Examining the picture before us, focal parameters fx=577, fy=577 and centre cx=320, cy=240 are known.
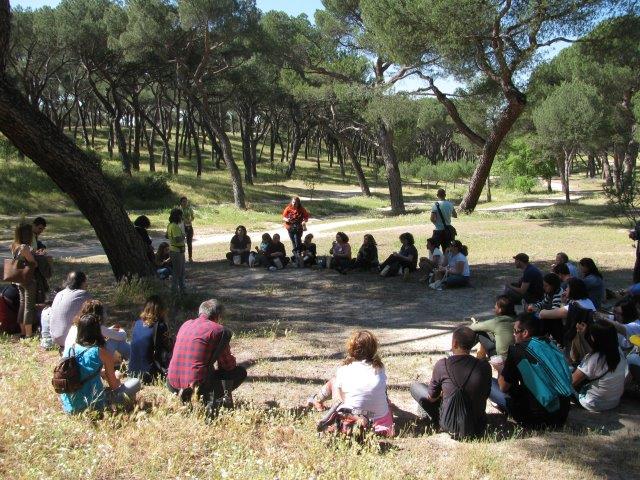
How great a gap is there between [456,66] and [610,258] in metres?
9.27

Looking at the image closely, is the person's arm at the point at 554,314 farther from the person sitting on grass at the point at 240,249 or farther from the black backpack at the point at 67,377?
the person sitting on grass at the point at 240,249

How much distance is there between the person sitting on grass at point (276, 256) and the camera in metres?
12.2

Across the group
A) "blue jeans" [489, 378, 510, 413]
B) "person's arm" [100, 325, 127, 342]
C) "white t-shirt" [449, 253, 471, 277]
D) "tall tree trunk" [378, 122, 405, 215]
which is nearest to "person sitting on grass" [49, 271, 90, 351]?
"person's arm" [100, 325, 127, 342]

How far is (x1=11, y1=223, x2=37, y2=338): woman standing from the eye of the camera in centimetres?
649

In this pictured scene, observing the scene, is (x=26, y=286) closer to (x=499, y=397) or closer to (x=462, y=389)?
(x=462, y=389)

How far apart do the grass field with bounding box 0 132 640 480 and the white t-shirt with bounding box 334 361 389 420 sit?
301 millimetres

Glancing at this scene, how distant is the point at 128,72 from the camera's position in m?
29.3

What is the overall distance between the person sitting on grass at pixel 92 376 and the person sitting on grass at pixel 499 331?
10.6ft

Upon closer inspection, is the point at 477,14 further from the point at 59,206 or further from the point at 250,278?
the point at 59,206

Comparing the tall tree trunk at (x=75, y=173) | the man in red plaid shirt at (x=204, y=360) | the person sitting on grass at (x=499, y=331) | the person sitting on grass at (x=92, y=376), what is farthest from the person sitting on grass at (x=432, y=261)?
the person sitting on grass at (x=92, y=376)

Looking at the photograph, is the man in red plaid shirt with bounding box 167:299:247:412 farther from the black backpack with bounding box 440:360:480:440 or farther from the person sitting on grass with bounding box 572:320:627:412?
the person sitting on grass with bounding box 572:320:627:412

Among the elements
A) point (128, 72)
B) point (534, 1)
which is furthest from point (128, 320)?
point (128, 72)

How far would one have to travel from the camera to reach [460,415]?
172 inches

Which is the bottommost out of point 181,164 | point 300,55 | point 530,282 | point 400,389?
point 400,389
